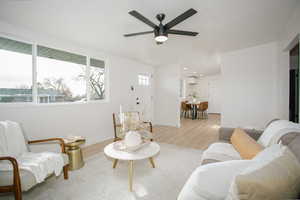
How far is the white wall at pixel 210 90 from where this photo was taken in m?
8.86

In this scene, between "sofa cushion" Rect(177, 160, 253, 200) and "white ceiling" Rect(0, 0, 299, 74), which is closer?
"sofa cushion" Rect(177, 160, 253, 200)

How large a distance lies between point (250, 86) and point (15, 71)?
5151mm

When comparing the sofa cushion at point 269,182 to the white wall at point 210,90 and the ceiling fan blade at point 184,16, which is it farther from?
the white wall at point 210,90

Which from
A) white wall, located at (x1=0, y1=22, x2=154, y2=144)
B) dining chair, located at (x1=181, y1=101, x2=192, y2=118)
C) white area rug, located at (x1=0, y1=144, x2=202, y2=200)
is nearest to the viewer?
white area rug, located at (x1=0, y1=144, x2=202, y2=200)

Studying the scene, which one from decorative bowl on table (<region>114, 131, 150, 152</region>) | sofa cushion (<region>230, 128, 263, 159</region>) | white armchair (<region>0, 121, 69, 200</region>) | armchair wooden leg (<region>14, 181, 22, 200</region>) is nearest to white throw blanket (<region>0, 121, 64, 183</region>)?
white armchair (<region>0, 121, 69, 200</region>)

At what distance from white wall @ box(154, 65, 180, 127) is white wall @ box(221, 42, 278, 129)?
5.46 feet

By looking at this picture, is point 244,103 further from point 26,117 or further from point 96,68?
point 26,117

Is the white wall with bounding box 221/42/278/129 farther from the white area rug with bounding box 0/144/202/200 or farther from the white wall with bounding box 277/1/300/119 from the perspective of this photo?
the white area rug with bounding box 0/144/202/200

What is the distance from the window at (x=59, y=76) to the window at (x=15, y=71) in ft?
0.53

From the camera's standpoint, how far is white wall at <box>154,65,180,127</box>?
534cm

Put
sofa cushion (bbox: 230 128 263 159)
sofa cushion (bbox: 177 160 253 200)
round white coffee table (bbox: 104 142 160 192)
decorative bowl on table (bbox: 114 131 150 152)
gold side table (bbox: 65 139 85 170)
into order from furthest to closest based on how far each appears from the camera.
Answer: gold side table (bbox: 65 139 85 170) → decorative bowl on table (bbox: 114 131 150 152) → round white coffee table (bbox: 104 142 160 192) → sofa cushion (bbox: 230 128 263 159) → sofa cushion (bbox: 177 160 253 200)

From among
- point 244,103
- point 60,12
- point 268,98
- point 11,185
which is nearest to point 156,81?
point 244,103

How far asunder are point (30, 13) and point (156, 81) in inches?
170

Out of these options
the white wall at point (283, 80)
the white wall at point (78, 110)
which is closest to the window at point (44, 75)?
the white wall at point (78, 110)
